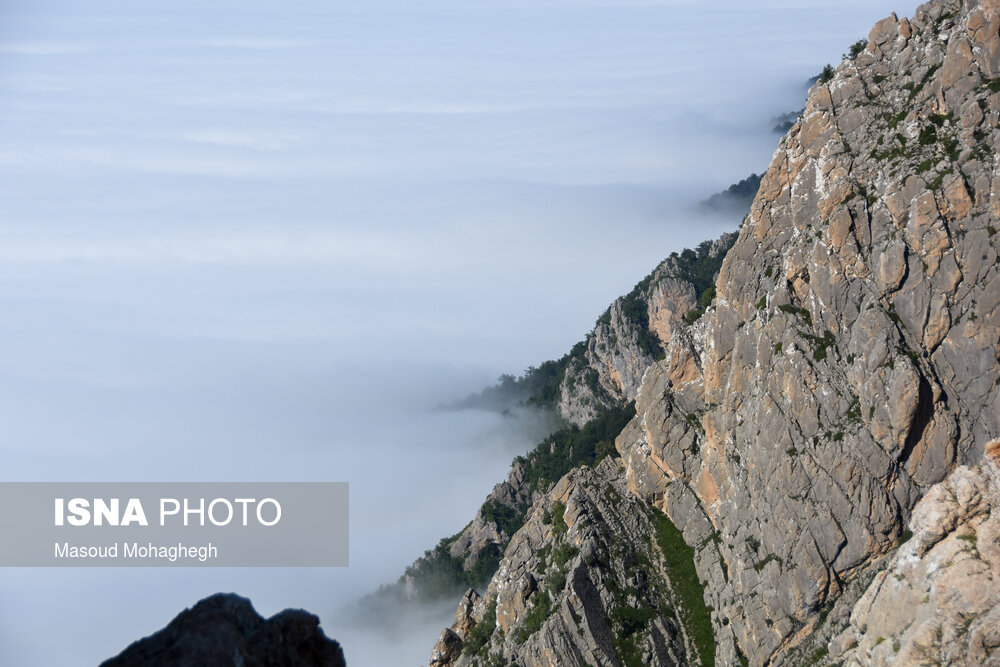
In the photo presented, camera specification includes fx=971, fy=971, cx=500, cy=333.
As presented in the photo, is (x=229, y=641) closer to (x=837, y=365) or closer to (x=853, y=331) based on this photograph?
(x=837, y=365)

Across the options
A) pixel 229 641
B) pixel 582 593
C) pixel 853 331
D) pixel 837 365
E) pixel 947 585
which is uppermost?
pixel 853 331

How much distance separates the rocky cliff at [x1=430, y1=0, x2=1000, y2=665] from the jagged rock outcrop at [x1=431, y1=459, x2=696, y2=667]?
48 centimetres

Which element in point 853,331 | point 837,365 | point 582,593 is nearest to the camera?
point 853,331

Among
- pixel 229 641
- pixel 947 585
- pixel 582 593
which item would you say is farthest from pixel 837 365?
pixel 229 641

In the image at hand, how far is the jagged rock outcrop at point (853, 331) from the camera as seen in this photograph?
111375 millimetres

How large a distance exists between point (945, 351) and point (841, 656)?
3683 centimetres

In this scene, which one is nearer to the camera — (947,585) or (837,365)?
(947,585)

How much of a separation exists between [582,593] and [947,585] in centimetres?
6187

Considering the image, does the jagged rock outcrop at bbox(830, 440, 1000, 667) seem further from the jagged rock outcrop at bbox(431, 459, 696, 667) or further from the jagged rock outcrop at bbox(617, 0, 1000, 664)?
the jagged rock outcrop at bbox(431, 459, 696, 667)

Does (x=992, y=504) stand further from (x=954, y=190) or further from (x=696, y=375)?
(x=696, y=375)

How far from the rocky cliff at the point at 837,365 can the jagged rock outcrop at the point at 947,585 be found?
20.4 ft

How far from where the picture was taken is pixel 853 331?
389ft

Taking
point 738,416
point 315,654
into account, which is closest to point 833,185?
point 738,416

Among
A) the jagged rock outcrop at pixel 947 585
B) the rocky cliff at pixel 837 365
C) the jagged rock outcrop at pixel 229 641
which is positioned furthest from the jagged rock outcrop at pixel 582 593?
the jagged rock outcrop at pixel 229 641
